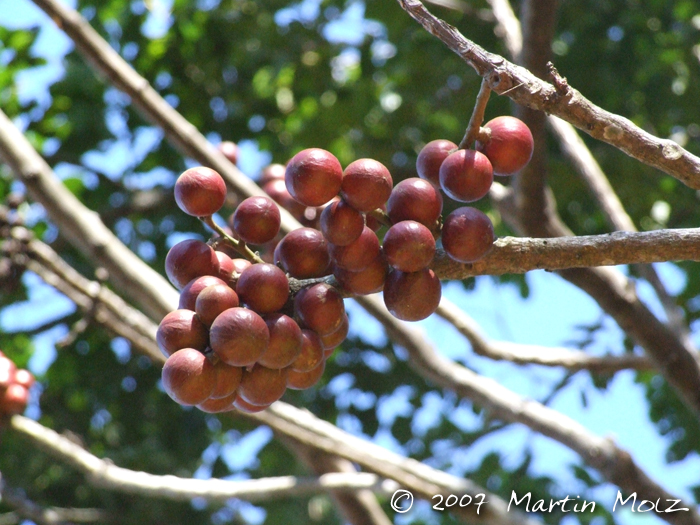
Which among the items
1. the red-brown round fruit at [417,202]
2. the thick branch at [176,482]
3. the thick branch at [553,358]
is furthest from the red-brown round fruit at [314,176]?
the thick branch at [553,358]

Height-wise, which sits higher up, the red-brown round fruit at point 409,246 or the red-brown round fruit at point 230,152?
the red-brown round fruit at point 230,152

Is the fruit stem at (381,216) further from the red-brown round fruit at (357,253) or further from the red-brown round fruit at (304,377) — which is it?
the red-brown round fruit at (304,377)

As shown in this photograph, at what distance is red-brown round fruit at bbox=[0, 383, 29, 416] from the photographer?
2.56m

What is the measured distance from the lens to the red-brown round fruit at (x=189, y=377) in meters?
1.15

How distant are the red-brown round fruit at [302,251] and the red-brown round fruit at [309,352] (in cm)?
11

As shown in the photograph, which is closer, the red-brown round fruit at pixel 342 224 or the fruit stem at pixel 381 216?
the red-brown round fruit at pixel 342 224

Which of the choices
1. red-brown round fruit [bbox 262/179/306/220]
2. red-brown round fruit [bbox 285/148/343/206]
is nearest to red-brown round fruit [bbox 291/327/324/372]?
red-brown round fruit [bbox 285/148/343/206]

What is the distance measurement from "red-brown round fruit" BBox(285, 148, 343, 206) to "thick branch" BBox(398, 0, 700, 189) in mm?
257

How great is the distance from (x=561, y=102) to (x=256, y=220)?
1.69 feet

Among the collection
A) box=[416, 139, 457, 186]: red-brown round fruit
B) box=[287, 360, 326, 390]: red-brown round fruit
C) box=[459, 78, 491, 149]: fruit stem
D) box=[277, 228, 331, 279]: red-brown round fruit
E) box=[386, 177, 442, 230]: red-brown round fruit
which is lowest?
box=[287, 360, 326, 390]: red-brown round fruit

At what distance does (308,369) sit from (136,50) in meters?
3.48

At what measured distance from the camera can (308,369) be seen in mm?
1279

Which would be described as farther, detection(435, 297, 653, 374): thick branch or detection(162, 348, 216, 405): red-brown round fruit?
detection(435, 297, 653, 374): thick branch

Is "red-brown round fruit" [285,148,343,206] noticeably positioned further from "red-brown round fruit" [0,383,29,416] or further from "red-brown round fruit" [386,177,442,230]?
"red-brown round fruit" [0,383,29,416]
